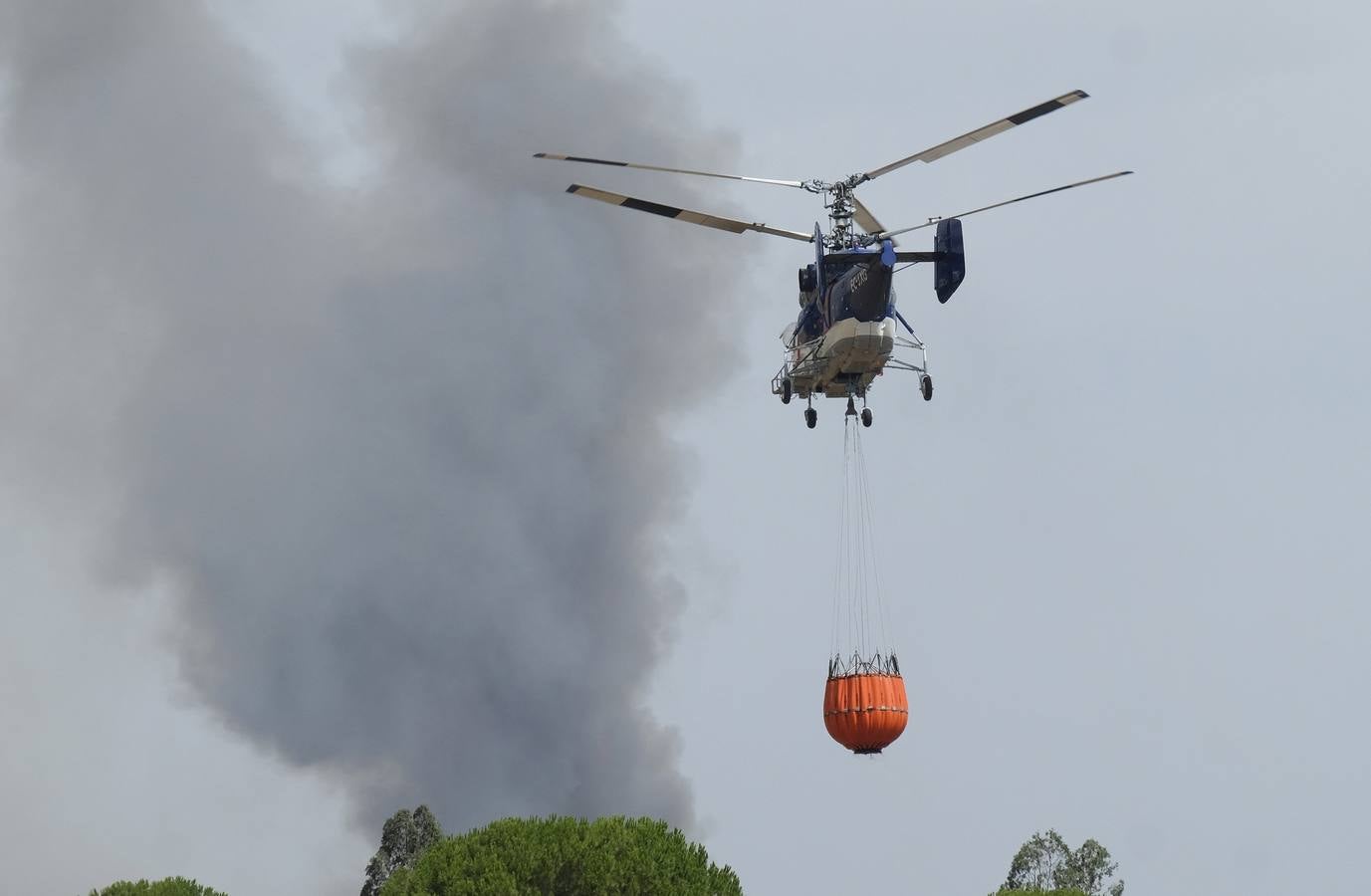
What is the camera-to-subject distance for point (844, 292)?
2667 inches

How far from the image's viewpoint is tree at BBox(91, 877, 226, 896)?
76.1m

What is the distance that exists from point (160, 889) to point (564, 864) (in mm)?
16067

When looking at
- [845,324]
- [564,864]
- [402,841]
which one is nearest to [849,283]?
[845,324]

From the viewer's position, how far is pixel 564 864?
2997 inches

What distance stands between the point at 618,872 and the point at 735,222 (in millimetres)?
26231

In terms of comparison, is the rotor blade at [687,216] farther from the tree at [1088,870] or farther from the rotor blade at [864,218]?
the tree at [1088,870]

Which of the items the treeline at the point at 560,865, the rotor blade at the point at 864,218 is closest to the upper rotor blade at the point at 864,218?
the rotor blade at the point at 864,218

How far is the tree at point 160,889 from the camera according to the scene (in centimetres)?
7606

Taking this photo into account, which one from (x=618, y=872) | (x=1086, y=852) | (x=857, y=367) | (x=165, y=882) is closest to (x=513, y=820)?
(x=618, y=872)

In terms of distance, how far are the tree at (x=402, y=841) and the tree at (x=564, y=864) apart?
5049 cm

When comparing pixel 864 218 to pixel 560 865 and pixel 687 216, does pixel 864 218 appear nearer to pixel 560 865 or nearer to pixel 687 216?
pixel 687 216

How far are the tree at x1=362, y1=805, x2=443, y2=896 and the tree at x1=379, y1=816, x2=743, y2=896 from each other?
5049cm

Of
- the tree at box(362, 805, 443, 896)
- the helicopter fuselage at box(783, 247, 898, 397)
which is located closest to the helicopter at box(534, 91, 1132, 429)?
the helicopter fuselage at box(783, 247, 898, 397)

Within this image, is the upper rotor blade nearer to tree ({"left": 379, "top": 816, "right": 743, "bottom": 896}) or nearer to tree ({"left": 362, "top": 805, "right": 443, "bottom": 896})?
tree ({"left": 379, "top": 816, "right": 743, "bottom": 896})
